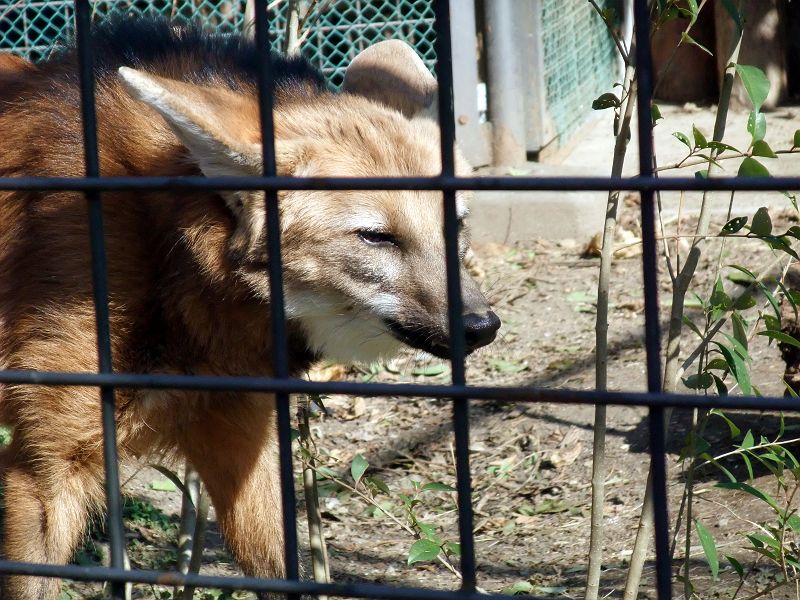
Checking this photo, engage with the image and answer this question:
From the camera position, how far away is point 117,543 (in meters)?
1.81

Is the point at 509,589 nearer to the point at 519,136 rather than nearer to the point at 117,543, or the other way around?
the point at 117,543

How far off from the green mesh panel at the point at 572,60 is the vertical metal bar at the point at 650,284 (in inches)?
269

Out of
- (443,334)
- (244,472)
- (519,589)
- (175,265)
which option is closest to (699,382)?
(443,334)

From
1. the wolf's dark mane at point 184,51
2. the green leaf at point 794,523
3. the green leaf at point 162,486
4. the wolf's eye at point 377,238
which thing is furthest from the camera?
the green leaf at point 162,486

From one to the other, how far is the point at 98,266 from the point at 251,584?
621mm

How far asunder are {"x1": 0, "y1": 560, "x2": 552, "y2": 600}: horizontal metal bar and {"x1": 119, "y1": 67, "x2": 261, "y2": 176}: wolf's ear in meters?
1.13

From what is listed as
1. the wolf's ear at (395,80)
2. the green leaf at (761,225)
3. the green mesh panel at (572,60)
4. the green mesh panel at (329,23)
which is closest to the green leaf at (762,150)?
the green leaf at (761,225)

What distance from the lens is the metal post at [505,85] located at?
24.4ft

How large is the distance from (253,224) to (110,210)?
1.41ft

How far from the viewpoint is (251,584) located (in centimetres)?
166

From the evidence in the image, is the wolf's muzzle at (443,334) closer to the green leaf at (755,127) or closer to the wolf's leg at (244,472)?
the wolf's leg at (244,472)

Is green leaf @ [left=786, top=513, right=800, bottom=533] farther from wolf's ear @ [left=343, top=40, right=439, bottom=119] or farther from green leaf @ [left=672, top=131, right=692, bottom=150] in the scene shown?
wolf's ear @ [left=343, top=40, right=439, bottom=119]

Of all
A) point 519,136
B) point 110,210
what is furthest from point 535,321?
point 110,210

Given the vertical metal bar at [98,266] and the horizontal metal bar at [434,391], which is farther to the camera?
the vertical metal bar at [98,266]
